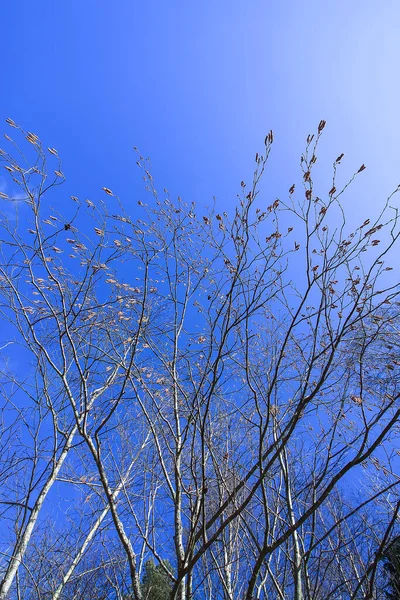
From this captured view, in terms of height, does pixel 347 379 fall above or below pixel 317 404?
above

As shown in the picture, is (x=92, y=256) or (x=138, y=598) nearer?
(x=138, y=598)

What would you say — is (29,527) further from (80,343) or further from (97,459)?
(97,459)

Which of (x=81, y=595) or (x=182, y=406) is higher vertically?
(x=182, y=406)

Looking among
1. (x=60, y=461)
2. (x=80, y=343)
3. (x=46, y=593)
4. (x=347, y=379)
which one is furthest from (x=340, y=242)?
(x=46, y=593)

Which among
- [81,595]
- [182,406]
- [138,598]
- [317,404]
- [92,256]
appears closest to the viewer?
[138,598]

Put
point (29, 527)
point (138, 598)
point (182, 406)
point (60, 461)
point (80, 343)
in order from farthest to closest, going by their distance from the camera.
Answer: point (60, 461)
point (29, 527)
point (80, 343)
point (182, 406)
point (138, 598)

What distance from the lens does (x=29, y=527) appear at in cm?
447

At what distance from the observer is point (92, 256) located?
2576 millimetres

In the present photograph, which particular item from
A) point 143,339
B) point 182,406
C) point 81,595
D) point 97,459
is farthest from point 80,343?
point 81,595

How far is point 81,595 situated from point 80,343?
194 inches

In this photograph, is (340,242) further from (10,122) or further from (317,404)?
(10,122)

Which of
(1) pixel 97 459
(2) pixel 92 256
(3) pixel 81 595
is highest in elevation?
(2) pixel 92 256

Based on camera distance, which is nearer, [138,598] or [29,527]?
[138,598]

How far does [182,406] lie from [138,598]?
155cm
